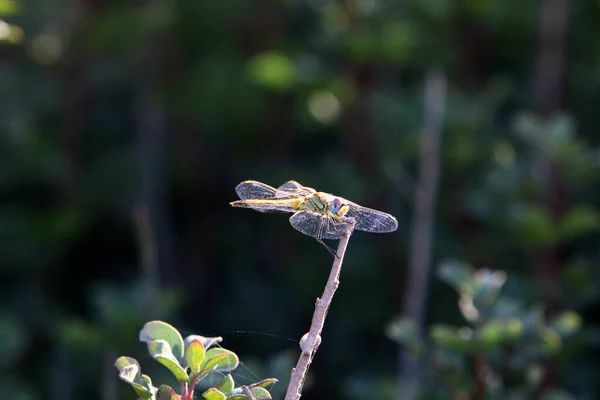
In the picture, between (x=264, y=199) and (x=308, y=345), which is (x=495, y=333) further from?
(x=308, y=345)

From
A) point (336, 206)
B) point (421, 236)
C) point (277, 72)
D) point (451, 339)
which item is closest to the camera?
point (336, 206)

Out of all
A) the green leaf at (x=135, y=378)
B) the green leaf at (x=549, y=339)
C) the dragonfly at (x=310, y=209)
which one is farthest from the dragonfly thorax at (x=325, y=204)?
the green leaf at (x=549, y=339)

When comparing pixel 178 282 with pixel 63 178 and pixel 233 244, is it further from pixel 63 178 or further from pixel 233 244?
pixel 63 178

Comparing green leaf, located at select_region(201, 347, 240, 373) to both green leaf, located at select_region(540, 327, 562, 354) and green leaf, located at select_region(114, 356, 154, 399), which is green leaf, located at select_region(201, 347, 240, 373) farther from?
green leaf, located at select_region(540, 327, 562, 354)

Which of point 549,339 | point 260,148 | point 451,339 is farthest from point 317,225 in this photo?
point 260,148

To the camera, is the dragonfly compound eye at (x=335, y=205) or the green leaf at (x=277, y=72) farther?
the green leaf at (x=277, y=72)

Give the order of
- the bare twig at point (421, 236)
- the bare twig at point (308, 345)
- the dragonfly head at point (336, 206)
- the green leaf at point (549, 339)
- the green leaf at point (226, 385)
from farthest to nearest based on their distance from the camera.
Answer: the bare twig at point (421, 236), the green leaf at point (549, 339), the dragonfly head at point (336, 206), the green leaf at point (226, 385), the bare twig at point (308, 345)

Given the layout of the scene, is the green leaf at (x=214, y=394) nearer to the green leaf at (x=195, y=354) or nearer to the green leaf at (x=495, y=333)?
the green leaf at (x=195, y=354)

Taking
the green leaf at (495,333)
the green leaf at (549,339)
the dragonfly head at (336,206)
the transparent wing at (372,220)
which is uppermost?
the dragonfly head at (336,206)

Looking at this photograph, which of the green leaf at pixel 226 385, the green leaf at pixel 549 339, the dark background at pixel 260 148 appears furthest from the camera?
the dark background at pixel 260 148
